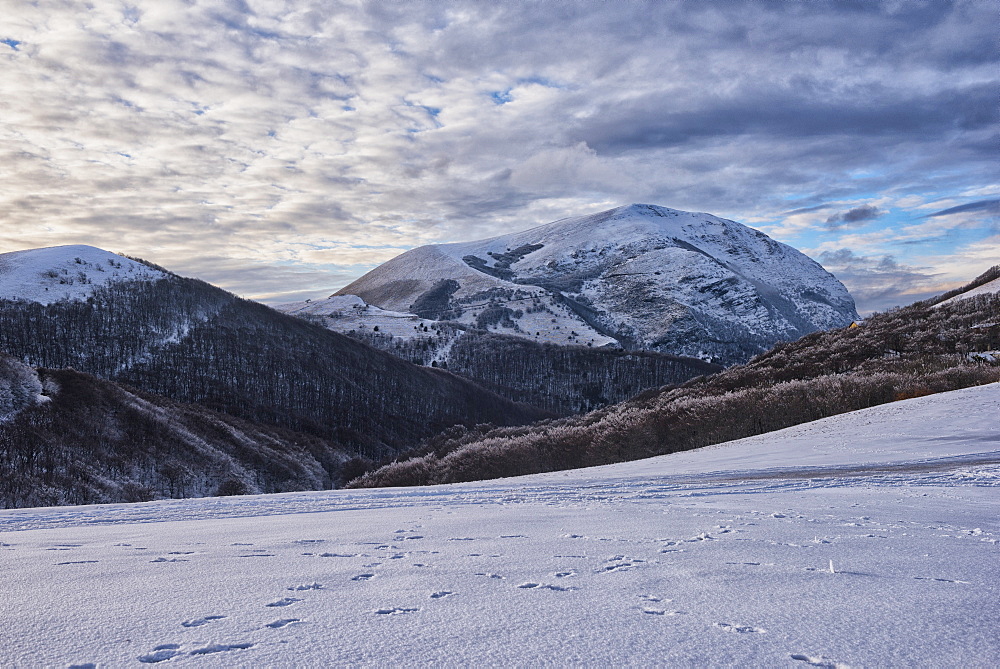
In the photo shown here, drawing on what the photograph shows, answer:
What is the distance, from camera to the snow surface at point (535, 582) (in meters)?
2.67

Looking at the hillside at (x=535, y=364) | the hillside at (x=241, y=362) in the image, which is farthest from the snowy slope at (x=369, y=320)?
the hillside at (x=241, y=362)

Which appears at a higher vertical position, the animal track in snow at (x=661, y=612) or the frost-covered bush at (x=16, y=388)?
the frost-covered bush at (x=16, y=388)

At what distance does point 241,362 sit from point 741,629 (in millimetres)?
77528

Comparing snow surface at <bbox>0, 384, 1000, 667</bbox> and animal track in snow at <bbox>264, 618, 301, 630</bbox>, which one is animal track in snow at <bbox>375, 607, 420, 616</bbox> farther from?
animal track in snow at <bbox>264, 618, 301, 630</bbox>

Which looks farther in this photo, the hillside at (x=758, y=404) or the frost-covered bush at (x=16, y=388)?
the frost-covered bush at (x=16, y=388)

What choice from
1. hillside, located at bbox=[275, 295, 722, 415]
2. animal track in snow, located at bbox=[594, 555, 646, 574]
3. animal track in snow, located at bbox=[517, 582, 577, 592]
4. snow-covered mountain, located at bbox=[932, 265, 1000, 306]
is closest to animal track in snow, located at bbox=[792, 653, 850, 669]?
animal track in snow, located at bbox=[517, 582, 577, 592]

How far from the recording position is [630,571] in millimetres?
4086

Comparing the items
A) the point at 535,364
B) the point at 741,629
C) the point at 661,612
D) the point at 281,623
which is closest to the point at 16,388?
the point at 281,623

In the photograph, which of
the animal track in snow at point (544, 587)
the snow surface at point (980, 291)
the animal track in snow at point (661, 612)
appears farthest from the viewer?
the snow surface at point (980, 291)

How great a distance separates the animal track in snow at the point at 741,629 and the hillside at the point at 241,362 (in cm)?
6272

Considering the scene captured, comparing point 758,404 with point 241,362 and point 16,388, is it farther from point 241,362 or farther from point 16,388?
point 241,362

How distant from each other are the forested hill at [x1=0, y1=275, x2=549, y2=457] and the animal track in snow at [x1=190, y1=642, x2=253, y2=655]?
63903mm

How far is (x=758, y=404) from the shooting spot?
1900 centimetres

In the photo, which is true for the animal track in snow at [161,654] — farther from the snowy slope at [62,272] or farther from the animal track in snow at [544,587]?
the snowy slope at [62,272]
